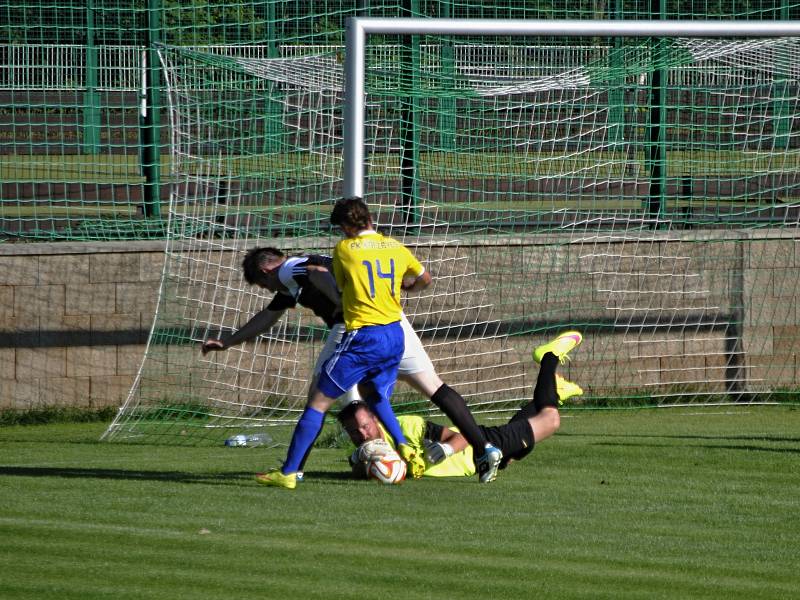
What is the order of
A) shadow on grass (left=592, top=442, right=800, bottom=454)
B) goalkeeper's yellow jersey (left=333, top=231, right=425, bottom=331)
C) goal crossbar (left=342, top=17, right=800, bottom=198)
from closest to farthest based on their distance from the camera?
1. goalkeeper's yellow jersey (left=333, top=231, right=425, bottom=331)
2. goal crossbar (left=342, top=17, right=800, bottom=198)
3. shadow on grass (left=592, top=442, right=800, bottom=454)

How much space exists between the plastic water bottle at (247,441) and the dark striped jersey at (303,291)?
6.95ft

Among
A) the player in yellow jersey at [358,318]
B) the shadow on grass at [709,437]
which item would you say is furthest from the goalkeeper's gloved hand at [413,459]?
the shadow on grass at [709,437]

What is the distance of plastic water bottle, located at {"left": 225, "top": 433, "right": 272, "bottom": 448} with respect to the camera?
35.4ft

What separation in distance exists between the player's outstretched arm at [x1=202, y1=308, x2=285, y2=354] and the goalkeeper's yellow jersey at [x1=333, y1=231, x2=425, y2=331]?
832 mm

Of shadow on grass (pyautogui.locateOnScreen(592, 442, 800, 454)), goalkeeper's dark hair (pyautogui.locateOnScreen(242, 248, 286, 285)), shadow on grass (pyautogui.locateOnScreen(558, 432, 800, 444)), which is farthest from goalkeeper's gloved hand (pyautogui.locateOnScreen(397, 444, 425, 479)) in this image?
shadow on grass (pyautogui.locateOnScreen(558, 432, 800, 444))

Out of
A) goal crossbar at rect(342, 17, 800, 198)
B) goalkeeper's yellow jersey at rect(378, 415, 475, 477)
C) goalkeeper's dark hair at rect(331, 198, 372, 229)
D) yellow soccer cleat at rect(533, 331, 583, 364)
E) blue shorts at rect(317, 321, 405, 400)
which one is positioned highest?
goal crossbar at rect(342, 17, 800, 198)

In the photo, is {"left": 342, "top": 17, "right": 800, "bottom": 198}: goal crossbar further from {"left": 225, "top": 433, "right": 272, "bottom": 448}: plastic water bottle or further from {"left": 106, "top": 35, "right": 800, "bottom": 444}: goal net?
{"left": 225, "top": 433, "right": 272, "bottom": 448}: plastic water bottle

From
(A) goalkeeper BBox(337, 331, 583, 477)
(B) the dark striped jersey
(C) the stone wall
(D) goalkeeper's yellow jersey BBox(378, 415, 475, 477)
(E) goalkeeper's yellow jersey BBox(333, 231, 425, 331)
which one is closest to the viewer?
(E) goalkeeper's yellow jersey BBox(333, 231, 425, 331)

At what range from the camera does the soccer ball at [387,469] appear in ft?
28.1

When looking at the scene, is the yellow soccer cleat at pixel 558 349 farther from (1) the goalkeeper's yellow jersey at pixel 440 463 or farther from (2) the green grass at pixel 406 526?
(1) the goalkeeper's yellow jersey at pixel 440 463

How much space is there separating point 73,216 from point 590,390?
532cm

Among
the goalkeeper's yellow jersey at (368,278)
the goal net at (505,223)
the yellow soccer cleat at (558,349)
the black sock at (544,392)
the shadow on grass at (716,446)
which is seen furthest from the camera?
the goal net at (505,223)

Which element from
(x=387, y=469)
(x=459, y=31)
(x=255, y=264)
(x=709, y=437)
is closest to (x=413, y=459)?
(x=387, y=469)

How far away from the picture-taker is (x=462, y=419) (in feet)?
27.9
